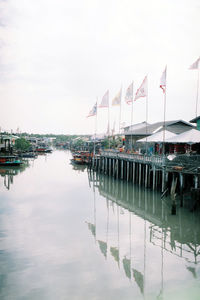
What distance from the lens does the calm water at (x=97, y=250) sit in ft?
35.1

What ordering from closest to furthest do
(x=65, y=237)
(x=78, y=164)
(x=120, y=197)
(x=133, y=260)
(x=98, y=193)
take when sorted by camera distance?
(x=133, y=260), (x=65, y=237), (x=120, y=197), (x=98, y=193), (x=78, y=164)

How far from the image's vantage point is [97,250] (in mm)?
14430

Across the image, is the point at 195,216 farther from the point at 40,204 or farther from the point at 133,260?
the point at 40,204

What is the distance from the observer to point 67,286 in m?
10.8

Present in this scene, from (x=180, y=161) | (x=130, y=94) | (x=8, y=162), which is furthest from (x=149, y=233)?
(x=8, y=162)

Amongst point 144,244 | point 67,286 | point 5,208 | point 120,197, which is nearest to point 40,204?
point 5,208

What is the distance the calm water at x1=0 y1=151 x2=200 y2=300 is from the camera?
1071 cm

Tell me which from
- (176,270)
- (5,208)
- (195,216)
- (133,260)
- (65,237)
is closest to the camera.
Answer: (176,270)

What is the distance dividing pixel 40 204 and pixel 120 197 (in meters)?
8.36

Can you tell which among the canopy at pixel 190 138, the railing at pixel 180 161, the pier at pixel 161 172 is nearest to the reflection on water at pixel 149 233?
the pier at pixel 161 172

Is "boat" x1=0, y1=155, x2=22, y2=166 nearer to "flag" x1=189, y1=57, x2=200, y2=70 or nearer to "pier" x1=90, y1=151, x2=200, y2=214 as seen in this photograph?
"pier" x1=90, y1=151, x2=200, y2=214

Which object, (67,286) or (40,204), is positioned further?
(40,204)

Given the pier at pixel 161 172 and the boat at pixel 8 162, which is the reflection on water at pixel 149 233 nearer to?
the pier at pixel 161 172

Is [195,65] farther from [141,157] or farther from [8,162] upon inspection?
[8,162]
